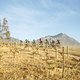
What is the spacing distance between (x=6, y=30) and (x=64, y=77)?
291 feet

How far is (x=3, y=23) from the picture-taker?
102875 millimetres

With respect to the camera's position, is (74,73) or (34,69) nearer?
(74,73)

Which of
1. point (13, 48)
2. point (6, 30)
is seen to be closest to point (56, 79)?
point (13, 48)

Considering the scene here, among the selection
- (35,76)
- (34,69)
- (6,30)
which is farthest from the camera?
(6,30)

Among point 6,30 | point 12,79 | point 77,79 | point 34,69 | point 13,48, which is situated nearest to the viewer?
point 12,79

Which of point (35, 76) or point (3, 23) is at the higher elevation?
point (3, 23)

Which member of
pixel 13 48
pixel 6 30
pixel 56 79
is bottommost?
pixel 56 79

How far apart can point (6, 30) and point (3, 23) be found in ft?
15.1

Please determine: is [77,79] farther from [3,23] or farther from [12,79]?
[3,23]

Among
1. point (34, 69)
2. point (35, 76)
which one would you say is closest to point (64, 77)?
point (35, 76)

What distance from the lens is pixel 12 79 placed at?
11547 mm

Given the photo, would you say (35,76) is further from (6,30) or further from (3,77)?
(6,30)

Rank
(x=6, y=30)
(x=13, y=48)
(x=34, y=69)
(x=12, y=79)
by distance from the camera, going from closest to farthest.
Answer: (x=12, y=79)
(x=34, y=69)
(x=13, y=48)
(x=6, y=30)

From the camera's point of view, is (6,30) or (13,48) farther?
(6,30)
